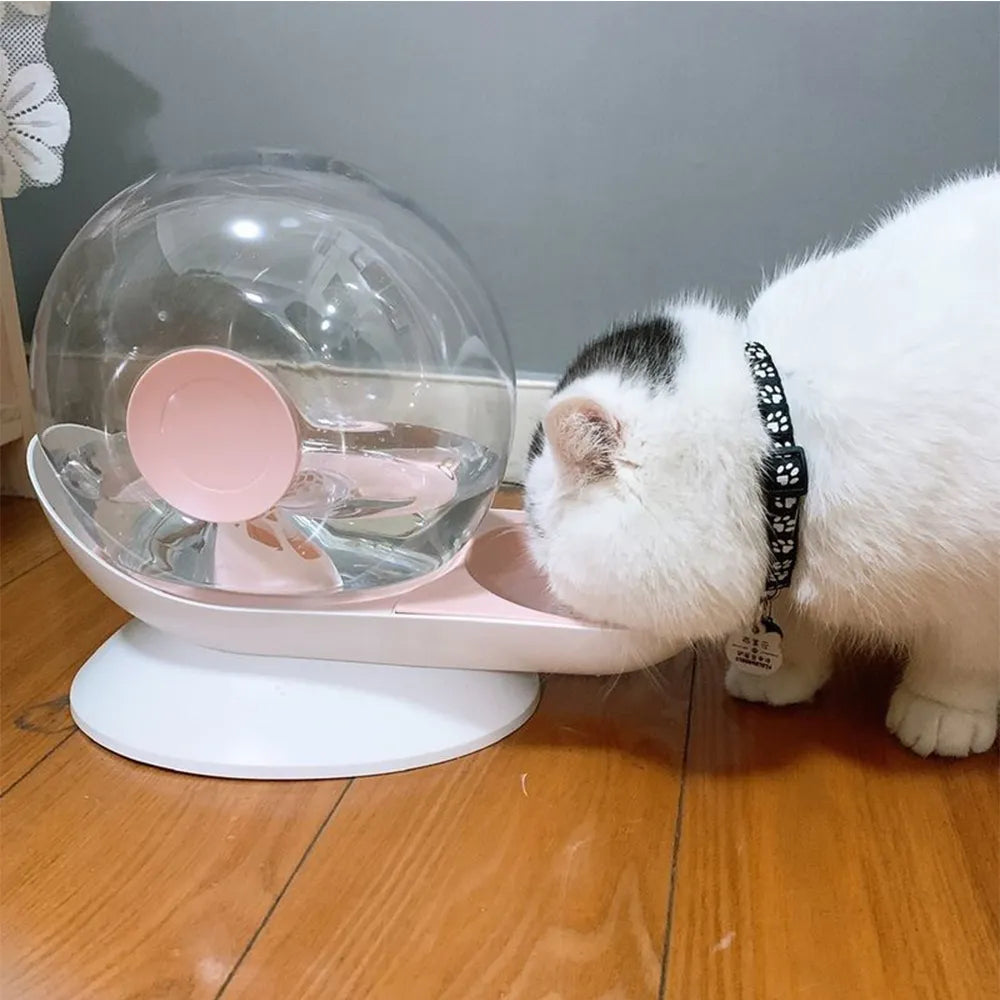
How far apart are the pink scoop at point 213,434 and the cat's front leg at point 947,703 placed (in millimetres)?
598

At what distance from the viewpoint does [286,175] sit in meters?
1.00

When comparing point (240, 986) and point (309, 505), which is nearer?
point (240, 986)

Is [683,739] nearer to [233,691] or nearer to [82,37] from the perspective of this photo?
[233,691]

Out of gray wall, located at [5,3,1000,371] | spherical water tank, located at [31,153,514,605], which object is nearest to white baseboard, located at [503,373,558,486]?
gray wall, located at [5,3,1000,371]

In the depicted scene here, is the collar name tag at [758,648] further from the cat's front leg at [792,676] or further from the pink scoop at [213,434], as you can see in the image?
the pink scoop at [213,434]

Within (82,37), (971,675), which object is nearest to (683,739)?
(971,675)

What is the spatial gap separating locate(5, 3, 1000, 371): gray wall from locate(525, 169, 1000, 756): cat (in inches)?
24.3

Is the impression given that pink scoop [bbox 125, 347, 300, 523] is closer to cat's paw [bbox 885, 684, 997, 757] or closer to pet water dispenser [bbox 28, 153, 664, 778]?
pet water dispenser [bbox 28, 153, 664, 778]

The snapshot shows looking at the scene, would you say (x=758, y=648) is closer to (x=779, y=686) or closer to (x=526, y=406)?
(x=779, y=686)

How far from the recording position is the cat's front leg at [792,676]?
106cm

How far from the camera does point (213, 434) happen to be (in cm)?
85

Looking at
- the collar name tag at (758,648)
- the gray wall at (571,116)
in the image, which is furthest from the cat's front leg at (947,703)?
the gray wall at (571,116)

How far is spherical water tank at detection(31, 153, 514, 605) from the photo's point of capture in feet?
2.83

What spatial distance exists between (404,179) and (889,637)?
103 centimetres
